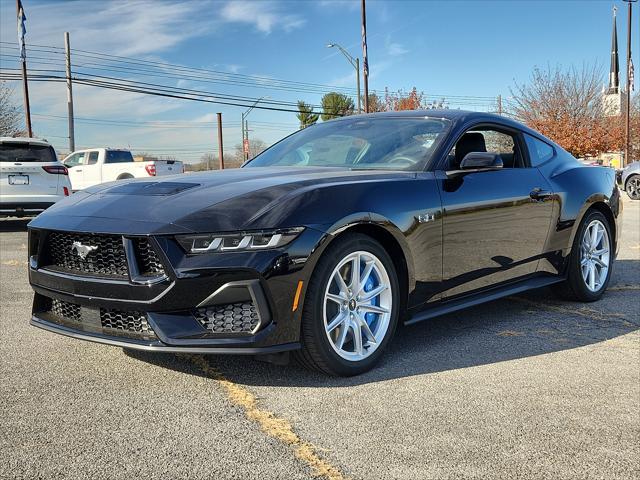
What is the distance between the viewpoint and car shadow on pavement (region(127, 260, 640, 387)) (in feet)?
10.6

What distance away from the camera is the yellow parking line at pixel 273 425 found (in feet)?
7.24

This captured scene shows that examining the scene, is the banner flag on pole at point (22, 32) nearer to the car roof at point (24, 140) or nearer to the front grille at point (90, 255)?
the car roof at point (24, 140)

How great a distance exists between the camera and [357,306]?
326cm

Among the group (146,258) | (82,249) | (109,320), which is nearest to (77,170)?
(82,249)

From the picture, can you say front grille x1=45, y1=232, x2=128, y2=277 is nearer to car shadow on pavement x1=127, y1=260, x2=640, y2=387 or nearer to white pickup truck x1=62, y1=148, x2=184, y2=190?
car shadow on pavement x1=127, y1=260, x2=640, y2=387

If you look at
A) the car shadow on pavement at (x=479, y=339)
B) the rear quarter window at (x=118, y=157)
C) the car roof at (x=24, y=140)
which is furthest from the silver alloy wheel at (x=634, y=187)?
the rear quarter window at (x=118, y=157)

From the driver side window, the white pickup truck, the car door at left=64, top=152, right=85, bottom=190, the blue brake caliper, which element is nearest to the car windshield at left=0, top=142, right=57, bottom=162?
the white pickup truck

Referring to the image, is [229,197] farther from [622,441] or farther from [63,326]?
[622,441]

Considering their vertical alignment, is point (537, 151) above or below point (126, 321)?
above

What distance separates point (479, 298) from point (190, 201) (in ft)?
6.60

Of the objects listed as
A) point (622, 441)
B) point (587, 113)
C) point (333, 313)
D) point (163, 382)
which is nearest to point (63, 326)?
point (163, 382)

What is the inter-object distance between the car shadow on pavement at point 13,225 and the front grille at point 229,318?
10160 millimetres

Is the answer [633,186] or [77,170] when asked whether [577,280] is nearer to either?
[633,186]

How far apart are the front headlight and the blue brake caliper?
68 centimetres
